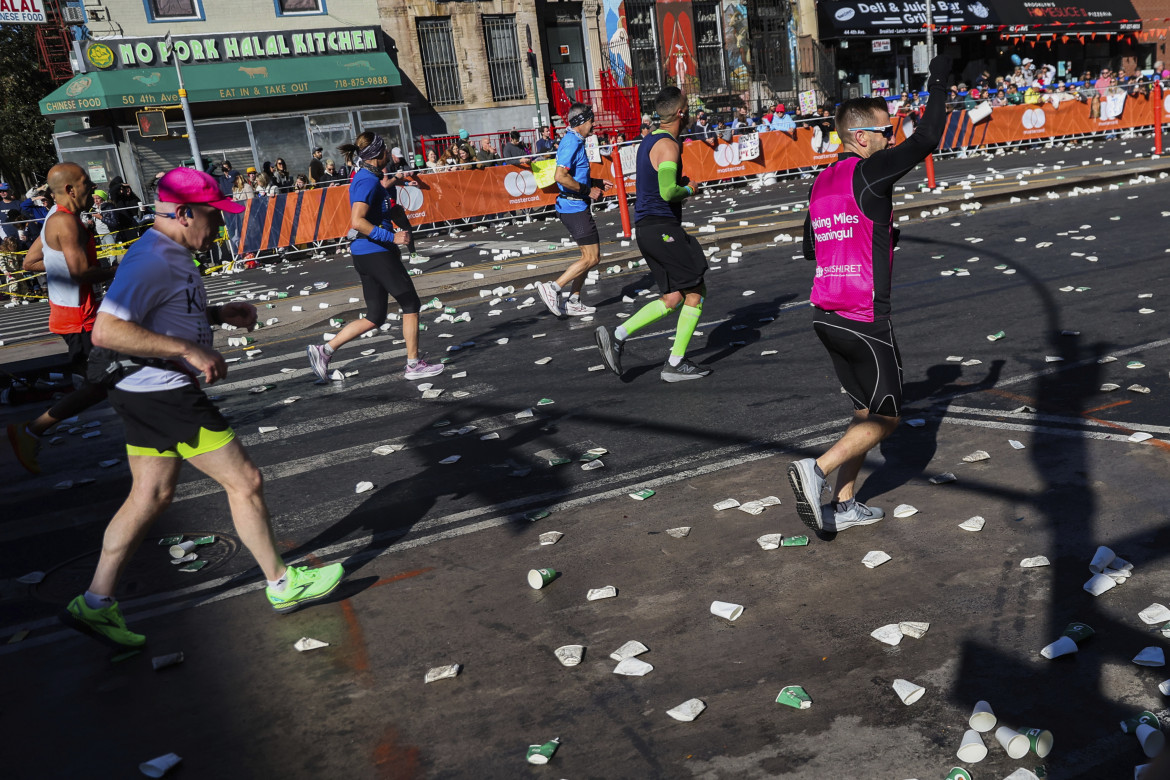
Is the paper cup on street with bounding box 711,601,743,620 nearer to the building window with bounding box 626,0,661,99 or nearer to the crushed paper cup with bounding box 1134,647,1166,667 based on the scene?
the crushed paper cup with bounding box 1134,647,1166,667

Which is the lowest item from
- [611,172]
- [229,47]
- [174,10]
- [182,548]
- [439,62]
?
[182,548]

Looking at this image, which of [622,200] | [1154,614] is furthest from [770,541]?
[622,200]

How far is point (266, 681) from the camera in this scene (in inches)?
154

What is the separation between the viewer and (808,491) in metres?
4.47

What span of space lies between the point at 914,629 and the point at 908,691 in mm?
435

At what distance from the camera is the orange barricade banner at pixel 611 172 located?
20.8 metres

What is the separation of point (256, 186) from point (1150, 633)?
21.3 meters

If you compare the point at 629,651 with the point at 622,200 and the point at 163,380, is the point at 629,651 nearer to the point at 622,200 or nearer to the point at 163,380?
the point at 163,380

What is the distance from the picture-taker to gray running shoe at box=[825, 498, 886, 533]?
4746mm

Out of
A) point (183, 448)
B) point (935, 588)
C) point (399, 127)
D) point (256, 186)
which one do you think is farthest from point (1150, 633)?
point (399, 127)

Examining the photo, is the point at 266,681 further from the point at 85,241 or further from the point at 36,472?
the point at 85,241

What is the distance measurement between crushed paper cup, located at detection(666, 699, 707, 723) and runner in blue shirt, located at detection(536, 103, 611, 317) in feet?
24.4

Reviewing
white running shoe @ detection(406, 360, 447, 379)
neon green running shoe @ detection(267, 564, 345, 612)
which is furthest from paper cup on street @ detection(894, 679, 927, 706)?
white running shoe @ detection(406, 360, 447, 379)

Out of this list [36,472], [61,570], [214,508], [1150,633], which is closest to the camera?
[1150,633]
